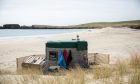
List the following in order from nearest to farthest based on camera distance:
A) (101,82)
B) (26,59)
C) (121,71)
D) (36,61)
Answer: (101,82) → (121,71) → (36,61) → (26,59)

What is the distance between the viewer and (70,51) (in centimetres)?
941

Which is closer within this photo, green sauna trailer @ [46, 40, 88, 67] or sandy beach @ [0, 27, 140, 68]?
green sauna trailer @ [46, 40, 88, 67]

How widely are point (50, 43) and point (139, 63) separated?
3816mm

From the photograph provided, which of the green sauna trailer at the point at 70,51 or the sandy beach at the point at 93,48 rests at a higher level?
the green sauna trailer at the point at 70,51

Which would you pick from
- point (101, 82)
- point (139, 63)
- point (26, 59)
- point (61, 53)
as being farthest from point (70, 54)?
Result: point (101, 82)

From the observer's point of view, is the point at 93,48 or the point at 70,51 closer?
the point at 70,51

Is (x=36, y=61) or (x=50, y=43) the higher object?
(x=50, y=43)

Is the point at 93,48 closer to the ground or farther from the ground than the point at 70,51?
closer to the ground

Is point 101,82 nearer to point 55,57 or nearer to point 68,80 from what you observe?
point 68,80

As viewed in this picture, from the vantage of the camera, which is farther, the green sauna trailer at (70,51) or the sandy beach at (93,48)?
the sandy beach at (93,48)

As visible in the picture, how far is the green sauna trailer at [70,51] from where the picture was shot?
9.39 m

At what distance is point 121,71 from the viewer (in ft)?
20.9

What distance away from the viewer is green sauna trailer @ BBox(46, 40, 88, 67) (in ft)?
30.8

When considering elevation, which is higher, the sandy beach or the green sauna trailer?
the green sauna trailer
